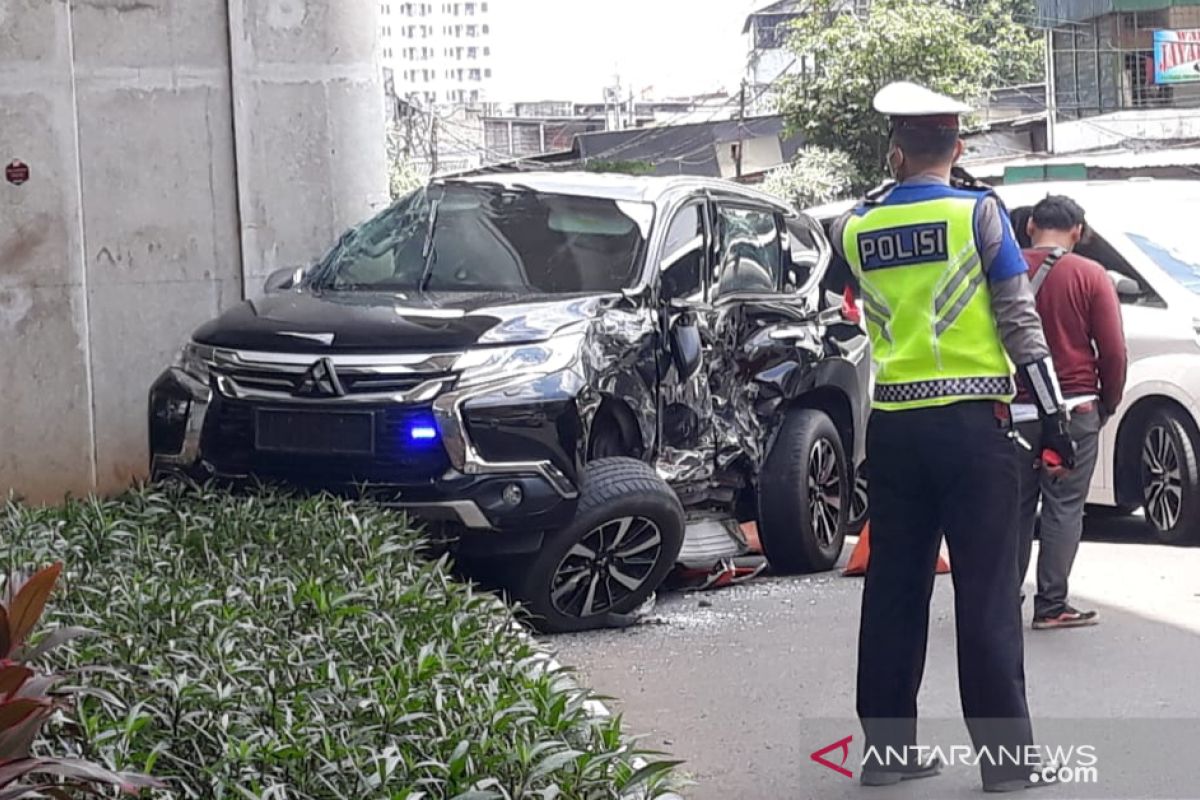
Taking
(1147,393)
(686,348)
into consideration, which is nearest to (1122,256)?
(1147,393)

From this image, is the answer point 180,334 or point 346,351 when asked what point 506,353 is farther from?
point 180,334

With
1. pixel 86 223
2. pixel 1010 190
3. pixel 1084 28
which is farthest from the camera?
pixel 1084 28

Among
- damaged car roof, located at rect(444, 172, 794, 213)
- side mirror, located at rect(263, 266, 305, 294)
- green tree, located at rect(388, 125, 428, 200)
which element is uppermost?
green tree, located at rect(388, 125, 428, 200)

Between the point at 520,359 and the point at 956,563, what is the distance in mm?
2544

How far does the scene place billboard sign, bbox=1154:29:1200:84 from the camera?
40.6 m

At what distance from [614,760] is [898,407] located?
1765 millimetres

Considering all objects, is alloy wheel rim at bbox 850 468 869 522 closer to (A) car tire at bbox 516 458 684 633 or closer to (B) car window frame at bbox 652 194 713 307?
(B) car window frame at bbox 652 194 713 307

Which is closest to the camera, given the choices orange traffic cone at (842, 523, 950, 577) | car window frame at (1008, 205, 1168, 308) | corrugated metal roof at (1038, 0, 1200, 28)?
orange traffic cone at (842, 523, 950, 577)

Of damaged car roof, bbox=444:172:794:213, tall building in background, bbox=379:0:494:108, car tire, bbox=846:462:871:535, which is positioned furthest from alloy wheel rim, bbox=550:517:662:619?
tall building in background, bbox=379:0:494:108

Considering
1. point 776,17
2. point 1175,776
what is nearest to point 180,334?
point 1175,776

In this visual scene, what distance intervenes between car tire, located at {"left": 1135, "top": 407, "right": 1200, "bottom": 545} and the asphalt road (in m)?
0.54

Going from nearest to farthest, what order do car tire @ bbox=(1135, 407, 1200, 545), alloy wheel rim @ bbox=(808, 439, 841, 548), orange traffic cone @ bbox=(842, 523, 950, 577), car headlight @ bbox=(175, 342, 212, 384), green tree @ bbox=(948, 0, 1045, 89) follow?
1. car headlight @ bbox=(175, 342, 212, 384)
2. orange traffic cone @ bbox=(842, 523, 950, 577)
3. alloy wheel rim @ bbox=(808, 439, 841, 548)
4. car tire @ bbox=(1135, 407, 1200, 545)
5. green tree @ bbox=(948, 0, 1045, 89)

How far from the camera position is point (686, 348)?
825cm

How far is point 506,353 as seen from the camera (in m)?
7.36
